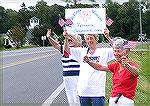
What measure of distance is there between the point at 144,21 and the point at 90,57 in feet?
6.07

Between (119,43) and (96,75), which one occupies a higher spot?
(119,43)

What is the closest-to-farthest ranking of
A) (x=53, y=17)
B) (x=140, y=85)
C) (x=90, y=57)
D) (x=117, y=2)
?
(x=90, y=57)
(x=117, y=2)
(x=53, y=17)
(x=140, y=85)

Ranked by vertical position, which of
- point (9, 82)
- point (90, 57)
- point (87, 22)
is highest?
→ point (87, 22)

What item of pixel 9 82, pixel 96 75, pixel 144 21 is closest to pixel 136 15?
pixel 144 21

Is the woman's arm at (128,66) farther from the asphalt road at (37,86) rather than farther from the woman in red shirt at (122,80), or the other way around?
the asphalt road at (37,86)

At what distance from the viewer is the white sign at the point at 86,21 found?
585cm

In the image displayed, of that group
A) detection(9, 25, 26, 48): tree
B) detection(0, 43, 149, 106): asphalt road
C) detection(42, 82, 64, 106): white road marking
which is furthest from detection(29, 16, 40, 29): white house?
detection(42, 82, 64, 106): white road marking

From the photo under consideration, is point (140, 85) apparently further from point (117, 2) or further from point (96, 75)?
point (96, 75)

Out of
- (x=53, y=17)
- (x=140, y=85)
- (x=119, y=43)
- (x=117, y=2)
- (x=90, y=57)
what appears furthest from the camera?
(x=140, y=85)

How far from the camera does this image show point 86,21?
5.89 metres

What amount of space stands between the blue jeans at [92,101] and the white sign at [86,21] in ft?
2.81

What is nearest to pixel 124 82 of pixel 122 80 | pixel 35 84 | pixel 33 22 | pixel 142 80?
pixel 122 80

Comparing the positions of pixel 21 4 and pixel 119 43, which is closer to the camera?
pixel 119 43

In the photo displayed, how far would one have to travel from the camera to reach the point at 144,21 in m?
7.25
